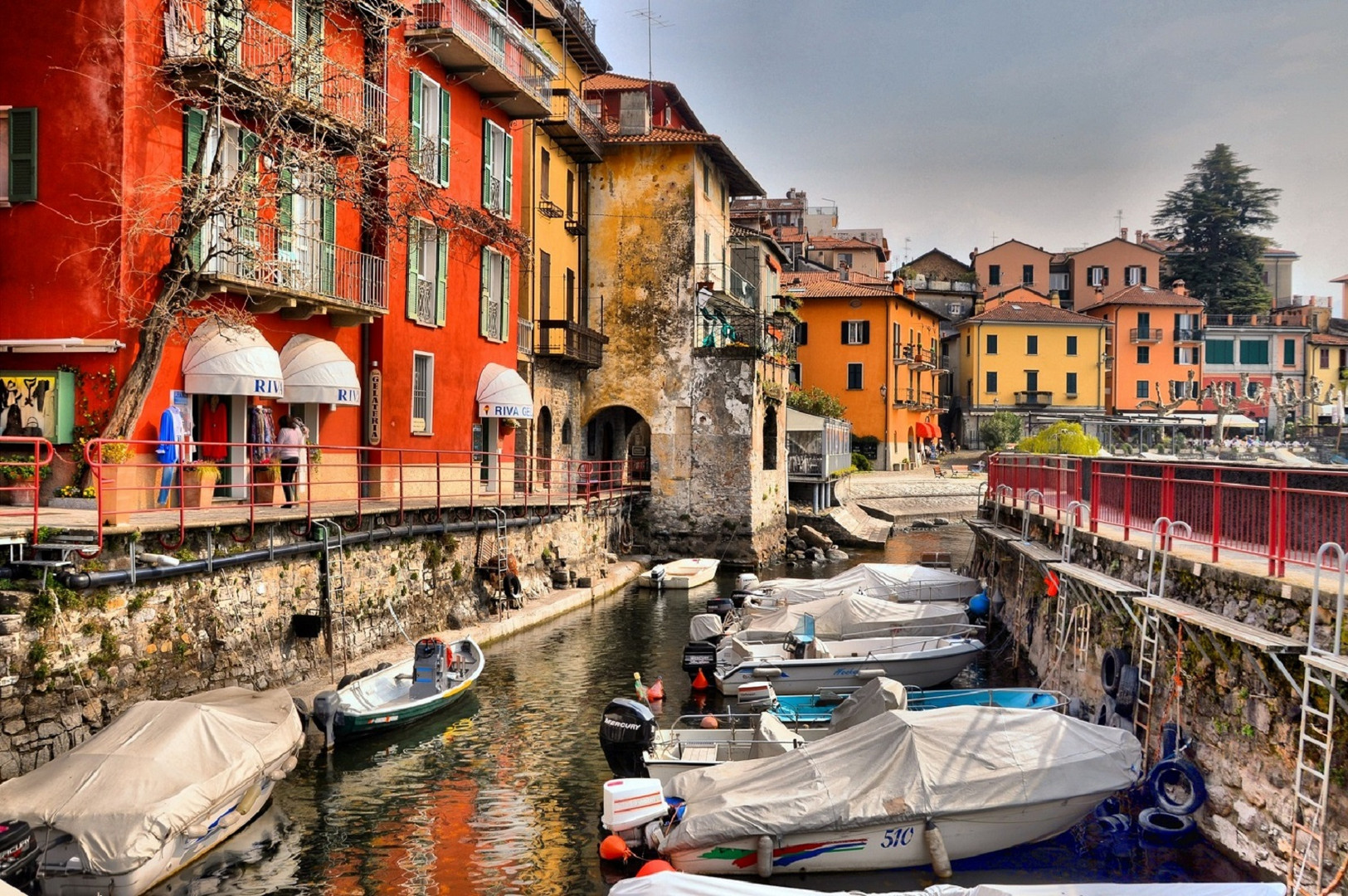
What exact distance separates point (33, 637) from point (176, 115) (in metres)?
10.0

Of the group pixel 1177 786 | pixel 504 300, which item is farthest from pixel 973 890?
pixel 504 300

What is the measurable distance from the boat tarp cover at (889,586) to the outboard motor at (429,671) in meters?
11.3

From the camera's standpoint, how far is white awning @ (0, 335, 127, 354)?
18.1 meters

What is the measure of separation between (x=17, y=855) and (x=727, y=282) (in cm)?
3680

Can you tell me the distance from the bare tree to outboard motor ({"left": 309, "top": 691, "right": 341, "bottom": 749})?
17.3 feet

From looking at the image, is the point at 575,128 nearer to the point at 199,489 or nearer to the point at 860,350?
the point at 199,489

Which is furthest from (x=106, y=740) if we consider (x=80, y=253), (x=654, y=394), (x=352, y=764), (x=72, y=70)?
(x=654, y=394)

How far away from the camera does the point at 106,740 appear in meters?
12.5


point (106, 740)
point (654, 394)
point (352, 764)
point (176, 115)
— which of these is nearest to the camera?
point (106, 740)

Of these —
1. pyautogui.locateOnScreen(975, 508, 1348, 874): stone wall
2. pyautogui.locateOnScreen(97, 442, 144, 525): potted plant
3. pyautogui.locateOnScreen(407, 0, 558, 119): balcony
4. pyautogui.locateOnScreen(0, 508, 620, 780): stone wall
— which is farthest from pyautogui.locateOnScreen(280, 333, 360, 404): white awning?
pyautogui.locateOnScreen(975, 508, 1348, 874): stone wall

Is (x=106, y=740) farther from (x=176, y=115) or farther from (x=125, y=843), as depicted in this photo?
(x=176, y=115)

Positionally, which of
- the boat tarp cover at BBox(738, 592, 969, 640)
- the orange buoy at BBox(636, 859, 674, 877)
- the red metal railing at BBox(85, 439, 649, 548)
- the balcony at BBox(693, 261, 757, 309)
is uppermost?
the balcony at BBox(693, 261, 757, 309)

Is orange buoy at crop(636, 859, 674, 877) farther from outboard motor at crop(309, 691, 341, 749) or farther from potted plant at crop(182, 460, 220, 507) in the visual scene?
potted plant at crop(182, 460, 220, 507)

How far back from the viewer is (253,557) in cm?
1783
